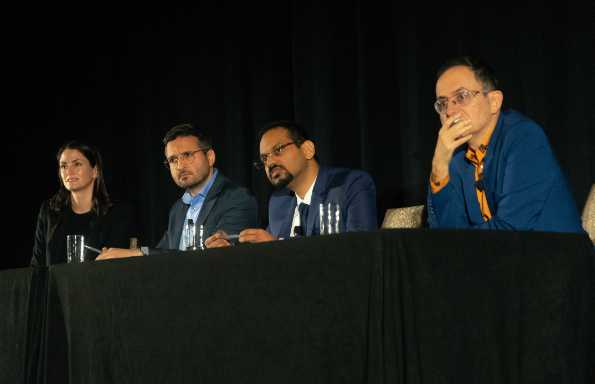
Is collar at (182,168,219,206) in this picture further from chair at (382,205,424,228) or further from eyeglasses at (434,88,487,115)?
eyeglasses at (434,88,487,115)

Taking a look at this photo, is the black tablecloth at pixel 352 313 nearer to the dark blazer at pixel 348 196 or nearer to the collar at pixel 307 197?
the dark blazer at pixel 348 196

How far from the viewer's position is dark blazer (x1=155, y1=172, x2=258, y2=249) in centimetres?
325

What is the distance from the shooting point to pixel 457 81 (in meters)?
2.27

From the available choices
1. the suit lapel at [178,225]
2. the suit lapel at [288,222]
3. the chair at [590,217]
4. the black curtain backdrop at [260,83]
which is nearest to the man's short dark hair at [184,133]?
the suit lapel at [178,225]

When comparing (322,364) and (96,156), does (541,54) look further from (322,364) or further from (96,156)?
(322,364)

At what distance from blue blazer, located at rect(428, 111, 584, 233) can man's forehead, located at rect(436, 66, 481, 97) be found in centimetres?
12

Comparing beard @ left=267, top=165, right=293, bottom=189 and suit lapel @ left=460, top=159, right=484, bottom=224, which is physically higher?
beard @ left=267, top=165, right=293, bottom=189

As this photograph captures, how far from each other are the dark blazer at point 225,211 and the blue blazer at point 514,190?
1.15 m

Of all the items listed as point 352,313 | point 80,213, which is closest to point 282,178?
point 80,213

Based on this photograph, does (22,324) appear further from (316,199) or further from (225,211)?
(225,211)

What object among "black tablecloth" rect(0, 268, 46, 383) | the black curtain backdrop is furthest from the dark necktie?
"black tablecloth" rect(0, 268, 46, 383)

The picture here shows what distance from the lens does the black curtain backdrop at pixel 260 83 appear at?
3.38 m

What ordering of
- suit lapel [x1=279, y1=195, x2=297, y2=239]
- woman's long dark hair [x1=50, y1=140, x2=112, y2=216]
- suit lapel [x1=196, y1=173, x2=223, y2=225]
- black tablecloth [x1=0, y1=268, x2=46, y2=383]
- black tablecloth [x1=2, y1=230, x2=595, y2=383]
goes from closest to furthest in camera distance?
black tablecloth [x1=2, y1=230, x2=595, y2=383] → black tablecloth [x1=0, y1=268, x2=46, y2=383] → suit lapel [x1=279, y1=195, x2=297, y2=239] → suit lapel [x1=196, y1=173, x2=223, y2=225] → woman's long dark hair [x1=50, y1=140, x2=112, y2=216]

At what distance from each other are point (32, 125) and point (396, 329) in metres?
4.19
